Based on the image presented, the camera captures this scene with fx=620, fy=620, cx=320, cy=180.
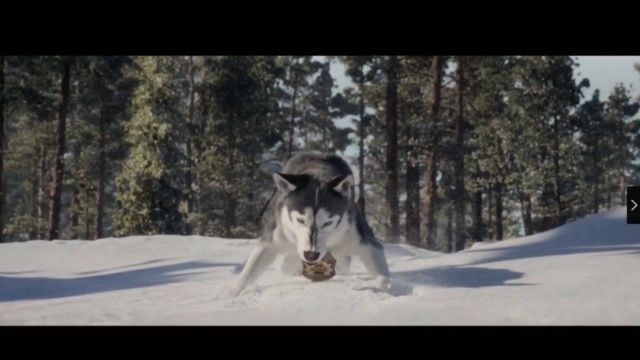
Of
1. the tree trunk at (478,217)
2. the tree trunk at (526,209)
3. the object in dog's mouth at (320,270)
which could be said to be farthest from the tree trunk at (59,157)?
the tree trunk at (478,217)

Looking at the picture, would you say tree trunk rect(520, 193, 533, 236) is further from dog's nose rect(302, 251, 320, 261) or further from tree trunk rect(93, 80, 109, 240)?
tree trunk rect(93, 80, 109, 240)

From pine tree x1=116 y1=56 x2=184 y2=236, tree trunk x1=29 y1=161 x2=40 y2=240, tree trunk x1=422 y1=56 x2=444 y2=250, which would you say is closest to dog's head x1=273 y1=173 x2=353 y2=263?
tree trunk x1=422 y1=56 x2=444 y2=250

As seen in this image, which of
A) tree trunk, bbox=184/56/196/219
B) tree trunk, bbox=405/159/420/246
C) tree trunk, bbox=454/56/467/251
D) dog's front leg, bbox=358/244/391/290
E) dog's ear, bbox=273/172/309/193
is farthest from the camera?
tree trunk, bbox=184/56/196/219

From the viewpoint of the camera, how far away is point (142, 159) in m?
9.55

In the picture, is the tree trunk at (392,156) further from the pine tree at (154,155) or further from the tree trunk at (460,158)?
the pine tree at (154,155)

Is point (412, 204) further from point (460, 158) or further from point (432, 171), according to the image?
point (460, 158)

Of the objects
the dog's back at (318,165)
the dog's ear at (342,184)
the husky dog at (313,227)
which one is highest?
the dog's back at (318,165)

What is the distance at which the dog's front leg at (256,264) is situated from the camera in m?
4.32

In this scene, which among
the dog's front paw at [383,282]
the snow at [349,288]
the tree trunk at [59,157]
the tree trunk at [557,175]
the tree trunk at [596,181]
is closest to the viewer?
the snow at [349,288]

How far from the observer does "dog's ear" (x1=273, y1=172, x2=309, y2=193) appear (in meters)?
4.18

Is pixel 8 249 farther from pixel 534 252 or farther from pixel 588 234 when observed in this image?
pixel 588 234
